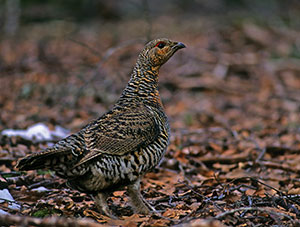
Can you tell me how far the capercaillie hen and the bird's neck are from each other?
0.38 feet

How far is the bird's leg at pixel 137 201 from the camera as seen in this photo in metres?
4.62

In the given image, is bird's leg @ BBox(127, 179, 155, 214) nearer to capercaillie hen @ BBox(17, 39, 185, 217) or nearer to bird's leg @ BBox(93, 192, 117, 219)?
capercaillie hen @ BBox(17, 39, 185, 217)

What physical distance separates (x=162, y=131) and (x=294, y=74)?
31.7 feet

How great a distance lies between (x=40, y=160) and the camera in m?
3.92

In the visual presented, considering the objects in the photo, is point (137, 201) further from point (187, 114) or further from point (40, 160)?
point (187, 114)

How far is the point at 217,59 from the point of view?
13383 mm

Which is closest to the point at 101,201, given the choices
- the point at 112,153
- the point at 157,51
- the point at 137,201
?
the point at 137,201

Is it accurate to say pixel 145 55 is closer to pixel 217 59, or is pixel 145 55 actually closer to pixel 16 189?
pixel 16 189

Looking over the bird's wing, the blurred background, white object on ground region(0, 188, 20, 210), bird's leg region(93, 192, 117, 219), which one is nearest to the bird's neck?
the bird's wing

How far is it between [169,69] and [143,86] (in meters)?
8.00

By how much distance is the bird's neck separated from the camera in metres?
5.28

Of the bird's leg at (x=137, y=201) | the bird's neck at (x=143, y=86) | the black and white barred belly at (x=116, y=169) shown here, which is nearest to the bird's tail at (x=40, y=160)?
the black and white barred belly at (x=116, y=169)

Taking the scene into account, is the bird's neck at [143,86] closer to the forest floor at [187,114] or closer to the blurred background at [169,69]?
the forest floor at [187,114]

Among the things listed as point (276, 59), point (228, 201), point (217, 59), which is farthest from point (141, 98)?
point (276, 59)
